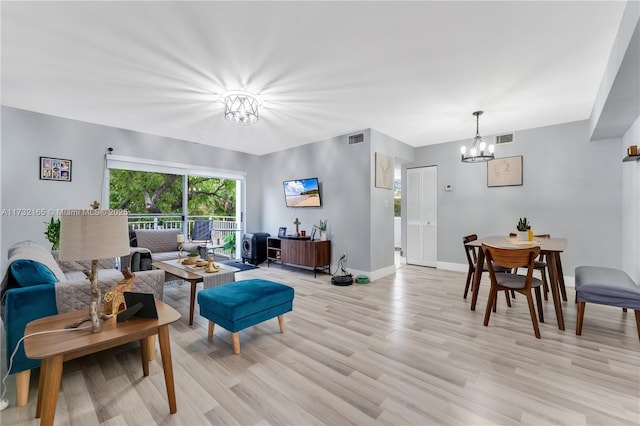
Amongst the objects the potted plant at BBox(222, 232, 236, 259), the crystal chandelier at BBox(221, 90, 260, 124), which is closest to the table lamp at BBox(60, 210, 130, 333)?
the crystal chandelier at BBox(221, 90, 260, 124)

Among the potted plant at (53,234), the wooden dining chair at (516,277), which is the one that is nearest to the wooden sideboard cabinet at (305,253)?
the wooden dining chair at (516,277)

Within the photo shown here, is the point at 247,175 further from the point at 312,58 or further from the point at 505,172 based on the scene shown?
the point at 505,172

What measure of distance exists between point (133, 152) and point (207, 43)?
3.43 meters

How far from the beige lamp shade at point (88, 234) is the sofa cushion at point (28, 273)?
86 centimetres

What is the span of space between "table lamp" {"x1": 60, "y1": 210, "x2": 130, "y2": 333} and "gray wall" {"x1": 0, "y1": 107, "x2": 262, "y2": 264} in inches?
142

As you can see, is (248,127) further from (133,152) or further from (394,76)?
(394,76)

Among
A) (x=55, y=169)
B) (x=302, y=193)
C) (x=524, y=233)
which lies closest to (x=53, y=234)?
(x=55, y=169)

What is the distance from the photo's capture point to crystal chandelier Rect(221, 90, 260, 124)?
325cm

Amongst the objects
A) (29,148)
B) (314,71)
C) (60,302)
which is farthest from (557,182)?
(29,148)

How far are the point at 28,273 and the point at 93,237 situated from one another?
1034 millimetres

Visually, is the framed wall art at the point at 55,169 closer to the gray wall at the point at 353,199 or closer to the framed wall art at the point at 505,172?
the gray wall at the point at 353,199

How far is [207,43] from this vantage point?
2299 millimetres

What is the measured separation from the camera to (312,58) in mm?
2523

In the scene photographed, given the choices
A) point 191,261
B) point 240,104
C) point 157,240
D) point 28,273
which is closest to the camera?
point 28,273
